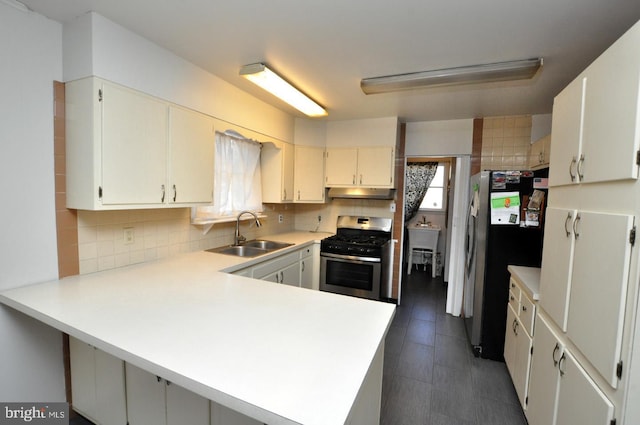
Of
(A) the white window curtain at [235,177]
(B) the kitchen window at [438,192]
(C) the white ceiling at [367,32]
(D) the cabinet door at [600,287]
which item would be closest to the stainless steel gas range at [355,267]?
(A) the white window curtain at [235,177]

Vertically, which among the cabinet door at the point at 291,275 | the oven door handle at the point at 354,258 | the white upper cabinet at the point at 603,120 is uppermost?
the white upper cabinet at the point at 603,120

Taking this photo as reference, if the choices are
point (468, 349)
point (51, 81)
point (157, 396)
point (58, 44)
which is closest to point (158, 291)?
point (157, 396)

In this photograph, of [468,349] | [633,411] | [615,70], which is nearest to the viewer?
[633,411]

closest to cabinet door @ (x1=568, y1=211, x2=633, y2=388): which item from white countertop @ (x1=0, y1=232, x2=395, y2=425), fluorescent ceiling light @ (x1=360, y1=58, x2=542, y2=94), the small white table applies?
white countertop @ (x1=0, y1=232, x2=395, y2=425)

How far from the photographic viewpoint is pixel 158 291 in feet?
5.07

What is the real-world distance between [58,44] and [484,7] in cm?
229

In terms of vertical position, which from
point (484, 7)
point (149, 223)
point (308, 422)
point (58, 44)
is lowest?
point (308, 422)

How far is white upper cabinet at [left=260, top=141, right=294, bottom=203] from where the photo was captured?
128 inches

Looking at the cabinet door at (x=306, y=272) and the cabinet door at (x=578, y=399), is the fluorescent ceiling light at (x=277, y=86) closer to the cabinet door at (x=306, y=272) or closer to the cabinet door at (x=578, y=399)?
the cabinet door at (x=306, y=272)

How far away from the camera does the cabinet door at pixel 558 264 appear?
4.28ft

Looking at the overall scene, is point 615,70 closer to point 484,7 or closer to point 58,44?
point 484,7

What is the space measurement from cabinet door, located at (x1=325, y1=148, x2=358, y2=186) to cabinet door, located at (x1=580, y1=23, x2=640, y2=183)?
238cm

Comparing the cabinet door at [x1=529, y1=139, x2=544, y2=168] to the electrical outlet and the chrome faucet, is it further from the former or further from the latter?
the electrical outlet

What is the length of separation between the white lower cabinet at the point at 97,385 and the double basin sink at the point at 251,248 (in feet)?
3.73
